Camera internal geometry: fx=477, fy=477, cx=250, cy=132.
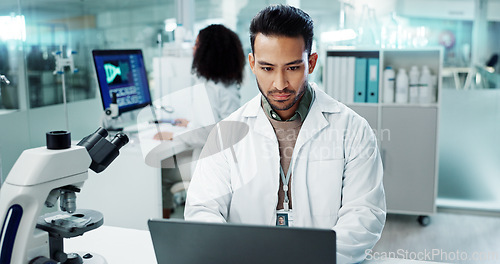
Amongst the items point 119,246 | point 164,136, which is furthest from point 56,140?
point 164,136

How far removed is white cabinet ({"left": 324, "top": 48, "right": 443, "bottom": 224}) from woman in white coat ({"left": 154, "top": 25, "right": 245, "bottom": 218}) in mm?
791

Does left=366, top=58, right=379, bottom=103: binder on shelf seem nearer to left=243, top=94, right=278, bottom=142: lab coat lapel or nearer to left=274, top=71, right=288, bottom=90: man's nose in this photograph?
left=243, top=94, right=278, bottom=142: lab coat lapel

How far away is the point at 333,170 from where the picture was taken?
1.46m

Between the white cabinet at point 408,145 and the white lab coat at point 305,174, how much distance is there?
2081 millimetres

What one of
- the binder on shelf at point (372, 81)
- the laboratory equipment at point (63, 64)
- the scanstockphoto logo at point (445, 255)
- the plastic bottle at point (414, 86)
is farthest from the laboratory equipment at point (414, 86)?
the laboratory equipment at point (63, 64)

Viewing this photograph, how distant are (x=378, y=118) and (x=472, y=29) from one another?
109 cm

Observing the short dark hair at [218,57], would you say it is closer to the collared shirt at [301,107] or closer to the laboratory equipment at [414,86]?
the laboratory equipment at [414,86]

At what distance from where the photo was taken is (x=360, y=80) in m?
3.50

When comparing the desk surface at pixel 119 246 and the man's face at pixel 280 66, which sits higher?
Answer: the man's face at pixel 280 66

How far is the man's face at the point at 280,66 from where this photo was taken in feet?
4.55

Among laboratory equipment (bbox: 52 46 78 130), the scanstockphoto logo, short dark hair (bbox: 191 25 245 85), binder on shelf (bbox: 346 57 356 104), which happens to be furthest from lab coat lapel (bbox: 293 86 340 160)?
binder on shelf (bbox: 346 57 356 104)

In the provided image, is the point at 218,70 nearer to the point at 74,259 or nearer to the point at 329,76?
the point at 329,76

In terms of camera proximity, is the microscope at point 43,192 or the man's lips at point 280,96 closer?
the microscope at point 43,192

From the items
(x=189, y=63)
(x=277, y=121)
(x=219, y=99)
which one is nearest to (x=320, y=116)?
(x=277, y=121)
